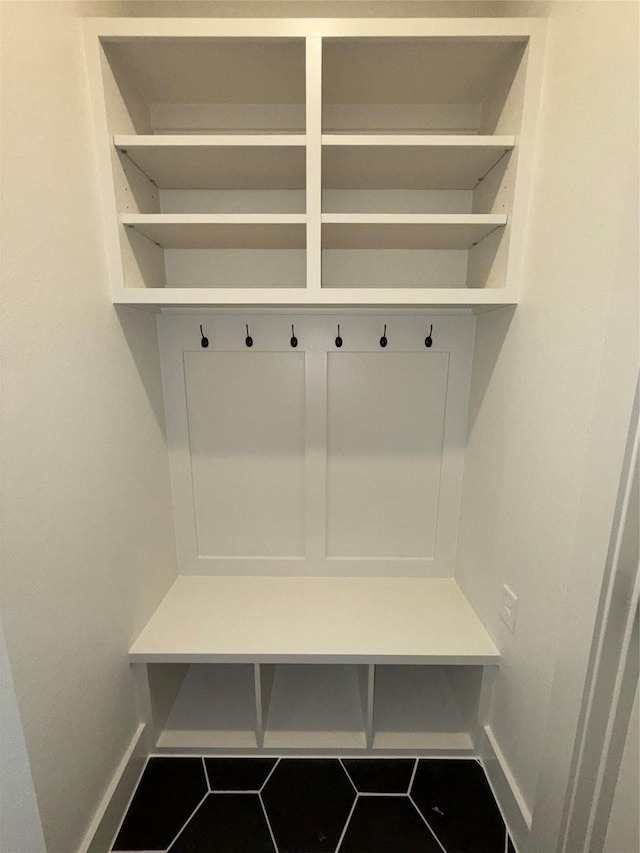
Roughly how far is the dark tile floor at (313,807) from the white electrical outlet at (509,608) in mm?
621

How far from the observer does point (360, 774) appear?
1.39 metres

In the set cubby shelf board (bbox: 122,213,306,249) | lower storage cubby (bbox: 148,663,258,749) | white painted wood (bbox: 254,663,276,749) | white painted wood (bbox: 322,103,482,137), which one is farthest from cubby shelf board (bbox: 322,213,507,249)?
lower storage cubby (bbox: 148,663,258,749)

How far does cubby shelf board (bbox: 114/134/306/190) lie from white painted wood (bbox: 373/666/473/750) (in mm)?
2015

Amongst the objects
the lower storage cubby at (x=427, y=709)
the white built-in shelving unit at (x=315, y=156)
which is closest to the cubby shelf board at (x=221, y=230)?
the white built-in shelving unit at (x=315, y=156)

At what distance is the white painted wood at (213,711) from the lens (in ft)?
4.77

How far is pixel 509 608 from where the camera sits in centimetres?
124

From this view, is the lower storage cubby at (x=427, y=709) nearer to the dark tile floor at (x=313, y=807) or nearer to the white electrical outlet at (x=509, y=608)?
the dark tile floor at (x=313, y=807)

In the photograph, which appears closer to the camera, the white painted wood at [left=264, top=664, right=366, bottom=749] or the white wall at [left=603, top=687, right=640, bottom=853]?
the white wall at [left=603, top=687, right=640, bottom=853]

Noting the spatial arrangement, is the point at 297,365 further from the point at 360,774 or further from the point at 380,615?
the point at 360,774

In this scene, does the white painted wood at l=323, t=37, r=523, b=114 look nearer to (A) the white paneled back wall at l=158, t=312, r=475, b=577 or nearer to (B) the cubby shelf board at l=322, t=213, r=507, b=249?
(B) the cubby shelf board at l=322, t=213, r=507, b=249

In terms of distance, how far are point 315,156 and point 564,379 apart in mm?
894

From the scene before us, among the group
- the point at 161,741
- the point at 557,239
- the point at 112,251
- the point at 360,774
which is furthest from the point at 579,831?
the point at 112,251

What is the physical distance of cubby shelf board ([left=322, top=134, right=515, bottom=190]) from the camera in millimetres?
1080

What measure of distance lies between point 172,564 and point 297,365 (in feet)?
3.42
